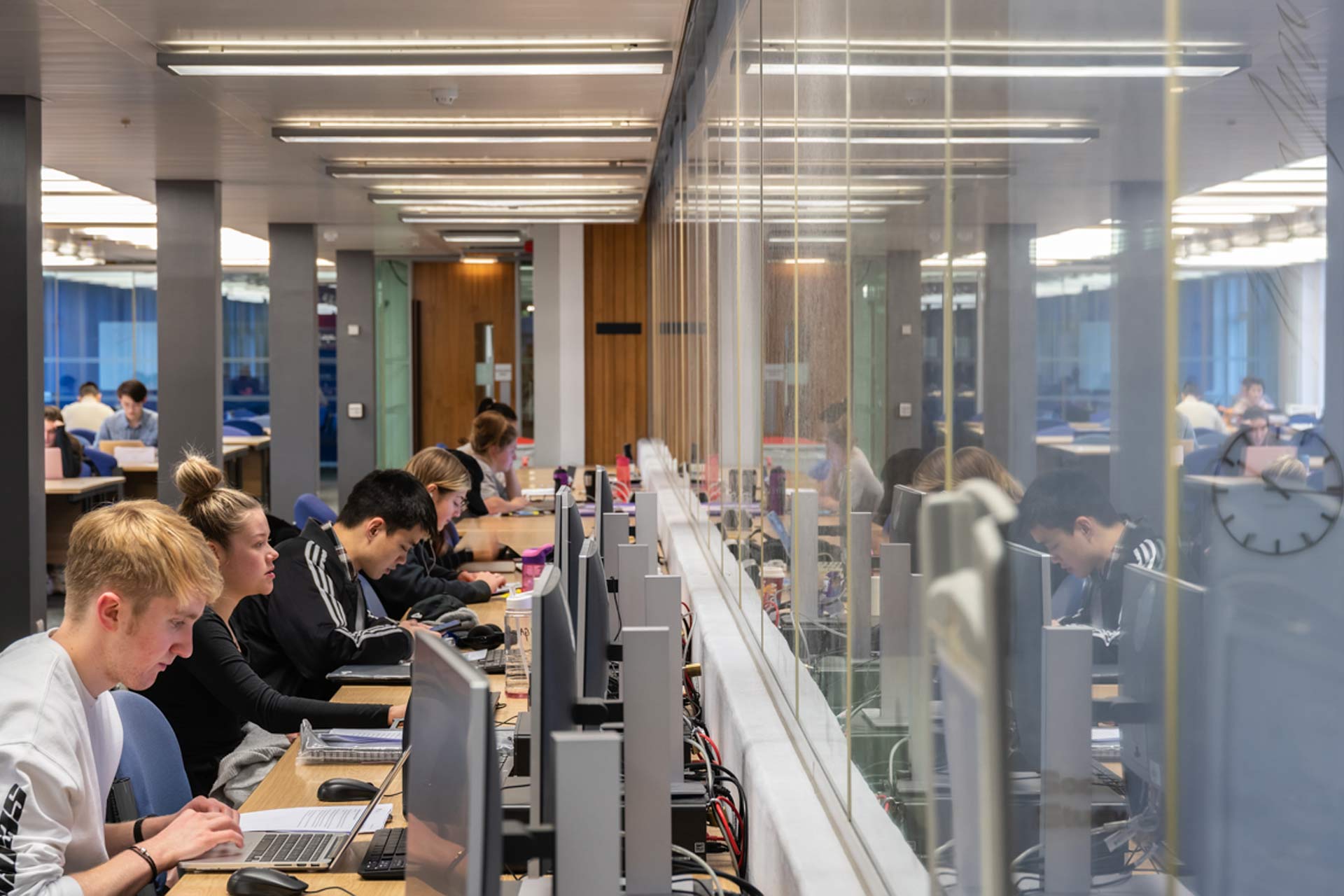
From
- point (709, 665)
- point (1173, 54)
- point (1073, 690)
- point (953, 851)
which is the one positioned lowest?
point (709, 665)

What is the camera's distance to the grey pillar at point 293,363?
1182 centimetres

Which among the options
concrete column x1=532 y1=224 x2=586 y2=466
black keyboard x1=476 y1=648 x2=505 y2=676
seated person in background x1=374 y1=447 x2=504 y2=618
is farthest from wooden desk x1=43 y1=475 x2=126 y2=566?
black keyboard x1=476 y1=648 x2=505 y2=676

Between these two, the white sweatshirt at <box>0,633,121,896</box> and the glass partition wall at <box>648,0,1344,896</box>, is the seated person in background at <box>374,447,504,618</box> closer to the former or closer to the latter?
the white sweatshirt at <box>0,633,121,896</box>

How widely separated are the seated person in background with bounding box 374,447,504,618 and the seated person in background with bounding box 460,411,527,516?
6.72 ft

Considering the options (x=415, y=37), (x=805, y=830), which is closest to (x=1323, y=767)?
(x=805, y=830)

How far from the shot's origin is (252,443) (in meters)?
14.2

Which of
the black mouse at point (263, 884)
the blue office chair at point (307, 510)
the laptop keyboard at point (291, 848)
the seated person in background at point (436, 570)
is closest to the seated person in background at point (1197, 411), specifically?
the black mouse at point (263, 884)

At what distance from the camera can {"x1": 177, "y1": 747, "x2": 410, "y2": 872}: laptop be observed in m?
2.18

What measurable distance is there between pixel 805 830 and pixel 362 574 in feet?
9.53

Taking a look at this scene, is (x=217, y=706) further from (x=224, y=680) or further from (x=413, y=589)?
(x=413, y=589)

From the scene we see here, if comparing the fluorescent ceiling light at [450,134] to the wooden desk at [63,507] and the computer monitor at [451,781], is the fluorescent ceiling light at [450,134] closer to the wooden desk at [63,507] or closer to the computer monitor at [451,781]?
the wooden desk at [63,507]

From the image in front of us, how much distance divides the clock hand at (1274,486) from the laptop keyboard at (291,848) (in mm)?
1978

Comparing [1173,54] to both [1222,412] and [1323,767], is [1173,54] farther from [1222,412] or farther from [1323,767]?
[1323,767]

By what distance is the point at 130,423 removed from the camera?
505 inches
